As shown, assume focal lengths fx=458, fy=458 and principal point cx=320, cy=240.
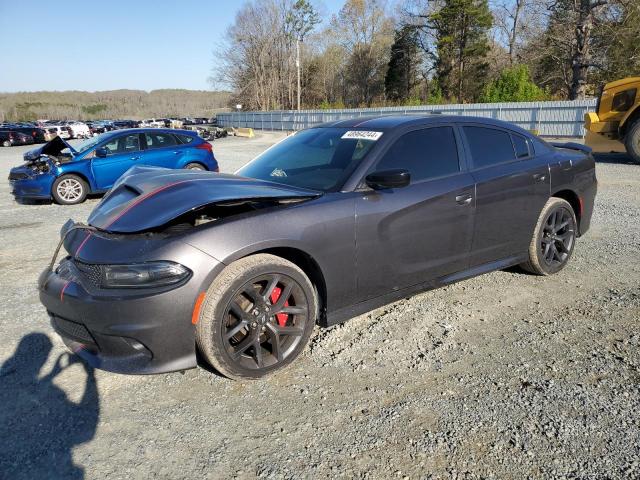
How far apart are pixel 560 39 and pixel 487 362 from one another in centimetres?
2974

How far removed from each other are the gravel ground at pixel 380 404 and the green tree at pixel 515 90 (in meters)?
26.5

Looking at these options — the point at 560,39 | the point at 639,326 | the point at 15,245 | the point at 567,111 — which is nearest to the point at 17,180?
the point at 15,245

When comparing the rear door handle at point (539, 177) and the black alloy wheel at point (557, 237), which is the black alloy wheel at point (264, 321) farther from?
the black alloy wheel at point (557, 237)

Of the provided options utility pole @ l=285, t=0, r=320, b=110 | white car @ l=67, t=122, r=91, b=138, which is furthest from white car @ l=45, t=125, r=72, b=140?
utility pole @ l=285, t=0, r=320, b=110

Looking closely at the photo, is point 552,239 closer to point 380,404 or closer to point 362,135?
point 362,135

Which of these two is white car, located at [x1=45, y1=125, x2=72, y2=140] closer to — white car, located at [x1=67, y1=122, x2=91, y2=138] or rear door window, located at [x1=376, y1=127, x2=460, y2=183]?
white car, located at [x1=67, y1=122, x2=91, y2=138]

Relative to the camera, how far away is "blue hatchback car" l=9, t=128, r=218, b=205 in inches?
356

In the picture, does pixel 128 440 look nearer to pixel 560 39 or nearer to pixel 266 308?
pixel 266 308

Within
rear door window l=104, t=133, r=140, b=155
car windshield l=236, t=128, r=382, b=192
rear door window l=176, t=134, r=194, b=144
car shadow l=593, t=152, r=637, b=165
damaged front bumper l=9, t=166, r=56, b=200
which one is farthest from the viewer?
car shadow l=593, t=152, r=637, b=165

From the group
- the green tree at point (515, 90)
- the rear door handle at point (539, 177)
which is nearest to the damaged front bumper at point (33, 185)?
the rear door handle at point (539, 177)

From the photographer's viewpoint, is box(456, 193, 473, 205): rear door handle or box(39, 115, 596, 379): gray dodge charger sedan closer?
box(39, 115, 596, 379): gray dodge charger sedan

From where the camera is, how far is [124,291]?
2.38 meters

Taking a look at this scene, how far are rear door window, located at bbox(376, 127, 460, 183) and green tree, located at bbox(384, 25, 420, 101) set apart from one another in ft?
165

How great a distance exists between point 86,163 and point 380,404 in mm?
8709
